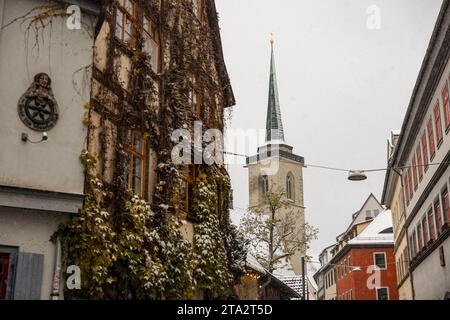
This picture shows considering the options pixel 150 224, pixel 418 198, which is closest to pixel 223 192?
pixel 150 224

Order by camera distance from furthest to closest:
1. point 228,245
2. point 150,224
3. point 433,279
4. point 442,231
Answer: point 433,279 → point 442,231 → point 228,245 → point 150,224

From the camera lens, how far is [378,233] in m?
57.9

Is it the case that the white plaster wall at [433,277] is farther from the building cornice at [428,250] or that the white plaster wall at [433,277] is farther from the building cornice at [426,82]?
the building cornice at [426,82]

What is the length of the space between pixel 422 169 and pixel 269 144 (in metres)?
72.5

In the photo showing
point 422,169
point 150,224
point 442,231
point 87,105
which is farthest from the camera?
point 422,169

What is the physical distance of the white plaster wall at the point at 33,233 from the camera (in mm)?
11109

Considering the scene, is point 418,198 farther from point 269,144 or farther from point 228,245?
point 269,144

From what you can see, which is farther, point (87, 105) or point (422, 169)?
point (422, 169)

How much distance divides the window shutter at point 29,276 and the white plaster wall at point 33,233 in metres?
0.10

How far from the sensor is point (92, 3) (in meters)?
12.8

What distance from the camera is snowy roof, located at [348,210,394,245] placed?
187 ft

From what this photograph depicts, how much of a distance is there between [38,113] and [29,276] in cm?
281

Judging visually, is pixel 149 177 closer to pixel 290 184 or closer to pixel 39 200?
pixel 39 200

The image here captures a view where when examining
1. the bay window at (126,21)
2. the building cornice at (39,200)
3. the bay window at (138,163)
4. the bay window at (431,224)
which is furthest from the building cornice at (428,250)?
the building cornice at (39,200)
